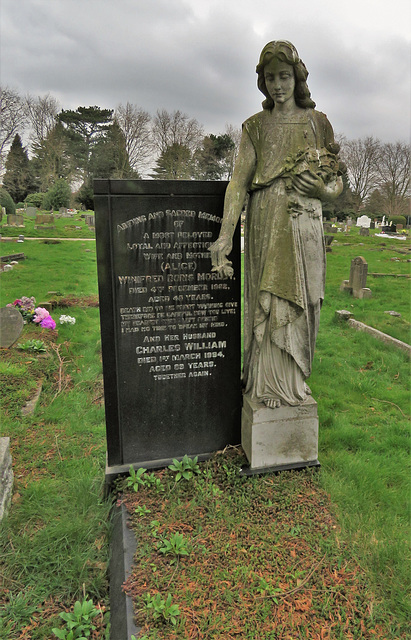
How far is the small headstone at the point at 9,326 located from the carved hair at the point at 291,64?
14.6 feet

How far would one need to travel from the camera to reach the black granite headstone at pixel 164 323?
2.97 meters

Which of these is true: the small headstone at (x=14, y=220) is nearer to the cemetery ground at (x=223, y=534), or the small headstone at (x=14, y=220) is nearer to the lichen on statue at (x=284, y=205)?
the cemetery ground at (x=223, y=534)

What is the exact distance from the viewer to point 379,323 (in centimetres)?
760

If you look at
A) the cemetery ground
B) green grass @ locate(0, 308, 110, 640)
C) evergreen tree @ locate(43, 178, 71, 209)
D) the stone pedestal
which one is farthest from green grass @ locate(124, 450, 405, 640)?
evergreen tree @ locate(43, 178, 71, 209)

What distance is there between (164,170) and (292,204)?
35.7 metres

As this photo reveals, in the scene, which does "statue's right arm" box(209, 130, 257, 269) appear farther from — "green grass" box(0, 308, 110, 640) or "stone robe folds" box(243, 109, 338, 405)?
"green grass" box(0, 308, 110, 640)

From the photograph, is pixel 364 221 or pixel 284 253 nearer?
pixel 284 253

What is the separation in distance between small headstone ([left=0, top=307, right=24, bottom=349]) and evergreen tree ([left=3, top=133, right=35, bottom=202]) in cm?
3138

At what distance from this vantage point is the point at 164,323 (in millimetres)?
3121

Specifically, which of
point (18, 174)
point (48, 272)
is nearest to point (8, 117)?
point (18, 174)

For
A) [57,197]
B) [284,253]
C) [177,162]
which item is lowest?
[284,253]

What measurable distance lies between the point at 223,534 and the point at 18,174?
38647 mm

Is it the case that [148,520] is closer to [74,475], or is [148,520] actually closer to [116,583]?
[116,583]

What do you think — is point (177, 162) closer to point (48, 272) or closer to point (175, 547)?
point (48, 272)
